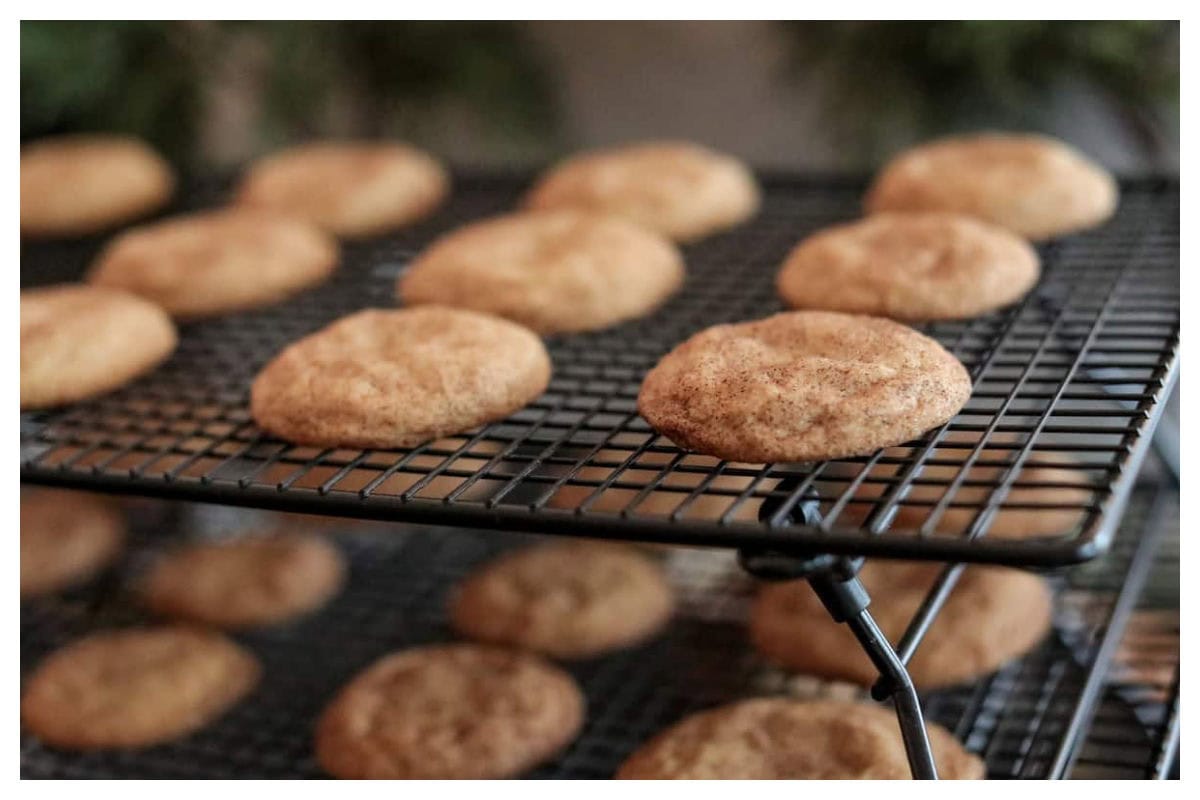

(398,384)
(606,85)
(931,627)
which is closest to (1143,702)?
(931,627)

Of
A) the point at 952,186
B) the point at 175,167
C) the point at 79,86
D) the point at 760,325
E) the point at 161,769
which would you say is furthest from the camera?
the point at 175,167

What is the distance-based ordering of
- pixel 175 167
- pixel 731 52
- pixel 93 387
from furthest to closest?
pixel 731 52
pixel 175 167
pixel 93 387

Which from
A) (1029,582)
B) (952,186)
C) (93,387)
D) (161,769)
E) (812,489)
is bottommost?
(161,769)

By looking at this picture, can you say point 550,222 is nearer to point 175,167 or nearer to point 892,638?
point 892,638

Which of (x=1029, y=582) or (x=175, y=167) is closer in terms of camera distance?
(x=1029, y=582)

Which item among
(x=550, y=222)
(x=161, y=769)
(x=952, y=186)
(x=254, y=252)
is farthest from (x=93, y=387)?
(x=952, y=186)

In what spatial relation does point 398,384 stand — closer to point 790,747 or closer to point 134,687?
point 790,747

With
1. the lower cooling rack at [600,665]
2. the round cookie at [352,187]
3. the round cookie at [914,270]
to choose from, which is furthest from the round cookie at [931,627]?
the round cookie at [352,187]
